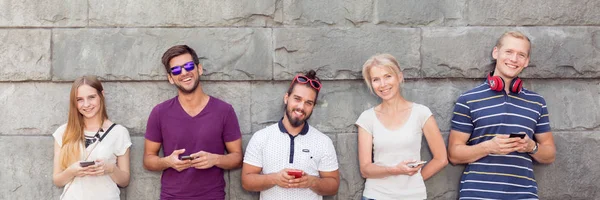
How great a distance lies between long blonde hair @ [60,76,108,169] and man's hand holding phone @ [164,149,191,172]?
0.70m

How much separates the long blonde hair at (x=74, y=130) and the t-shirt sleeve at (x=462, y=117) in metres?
2.76

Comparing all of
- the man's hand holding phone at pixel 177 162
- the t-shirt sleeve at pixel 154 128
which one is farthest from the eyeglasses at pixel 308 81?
the t-shirt sleeve at pixel 154 128

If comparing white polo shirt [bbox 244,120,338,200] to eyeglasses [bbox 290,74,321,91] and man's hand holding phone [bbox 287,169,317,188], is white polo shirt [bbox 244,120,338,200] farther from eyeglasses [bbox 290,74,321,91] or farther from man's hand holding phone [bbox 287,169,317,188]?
eyeglasses [bbox 290,74,321,91]

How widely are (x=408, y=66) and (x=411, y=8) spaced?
1.57 ft

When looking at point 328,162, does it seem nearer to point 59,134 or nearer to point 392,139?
point 392,139

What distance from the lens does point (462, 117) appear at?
18.3 ft

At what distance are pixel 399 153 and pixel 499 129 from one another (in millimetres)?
791

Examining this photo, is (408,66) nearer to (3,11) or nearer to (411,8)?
(411,8)

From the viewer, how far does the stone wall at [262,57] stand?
5738 mm

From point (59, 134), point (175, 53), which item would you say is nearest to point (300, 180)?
point (175, 53)

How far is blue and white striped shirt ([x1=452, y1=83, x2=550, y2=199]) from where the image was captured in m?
5.40

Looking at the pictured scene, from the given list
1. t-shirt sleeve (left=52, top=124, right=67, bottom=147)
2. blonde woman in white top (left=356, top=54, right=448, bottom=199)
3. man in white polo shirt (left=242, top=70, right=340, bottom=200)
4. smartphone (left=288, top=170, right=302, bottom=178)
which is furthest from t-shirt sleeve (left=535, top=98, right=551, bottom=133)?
t-shirt sleeve (left=52, top=124, right=67, bottom=147)

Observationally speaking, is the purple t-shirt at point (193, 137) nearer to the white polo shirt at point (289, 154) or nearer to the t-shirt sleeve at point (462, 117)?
the white polo shirt at point (289, 154)

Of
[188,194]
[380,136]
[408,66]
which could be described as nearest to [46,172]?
[188,194]
